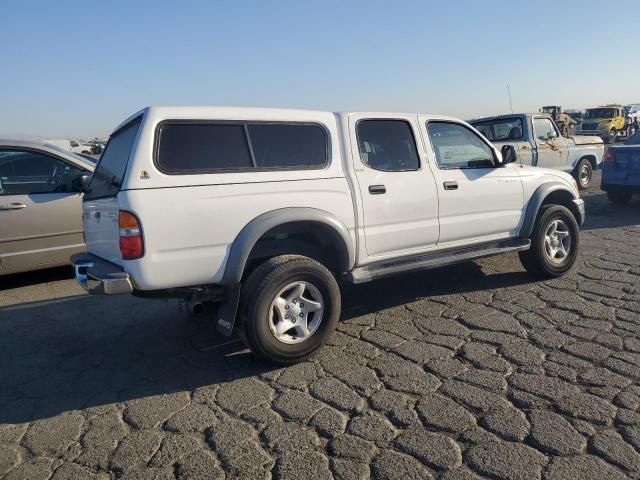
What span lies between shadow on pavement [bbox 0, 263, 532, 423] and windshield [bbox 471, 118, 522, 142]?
5.64 meters

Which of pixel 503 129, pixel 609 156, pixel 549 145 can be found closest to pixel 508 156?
pixel 609 156

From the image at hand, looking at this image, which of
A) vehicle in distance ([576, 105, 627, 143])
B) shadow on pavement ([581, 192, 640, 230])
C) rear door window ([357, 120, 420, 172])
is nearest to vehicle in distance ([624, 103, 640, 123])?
vehicle in distance ([576, 105, 627, 143])

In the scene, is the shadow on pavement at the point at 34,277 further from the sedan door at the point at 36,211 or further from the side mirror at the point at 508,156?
the side mirror at the point at 508,156

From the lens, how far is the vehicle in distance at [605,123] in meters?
28.6

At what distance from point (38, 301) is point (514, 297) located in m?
5.04

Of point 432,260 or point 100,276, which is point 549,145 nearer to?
point 432,260

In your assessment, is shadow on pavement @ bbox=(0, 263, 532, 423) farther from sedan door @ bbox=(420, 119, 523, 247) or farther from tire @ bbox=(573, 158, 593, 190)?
tire @ bbox=(573, 158, 593, 190)

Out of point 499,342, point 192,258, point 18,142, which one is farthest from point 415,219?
point 18,142

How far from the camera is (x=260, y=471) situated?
2535mm

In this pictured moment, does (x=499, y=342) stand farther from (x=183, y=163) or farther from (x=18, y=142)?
(x=18, y=142)

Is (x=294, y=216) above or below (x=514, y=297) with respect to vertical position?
above

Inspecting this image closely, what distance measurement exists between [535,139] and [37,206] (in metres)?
9.14

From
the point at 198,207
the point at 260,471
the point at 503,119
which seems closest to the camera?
the point at 260,471

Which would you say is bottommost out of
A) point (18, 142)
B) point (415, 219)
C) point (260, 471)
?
point (260, 471)
